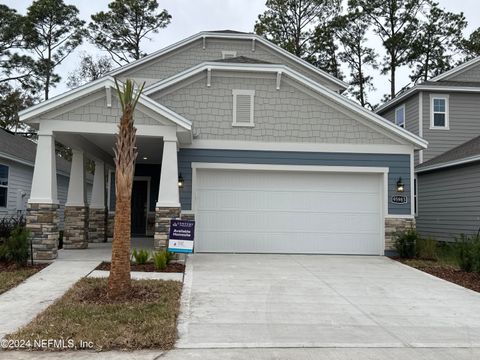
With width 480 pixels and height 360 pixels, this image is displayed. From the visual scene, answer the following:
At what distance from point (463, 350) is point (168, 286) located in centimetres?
452

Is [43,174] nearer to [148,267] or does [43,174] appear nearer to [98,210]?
[148,267]

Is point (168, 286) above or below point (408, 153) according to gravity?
below

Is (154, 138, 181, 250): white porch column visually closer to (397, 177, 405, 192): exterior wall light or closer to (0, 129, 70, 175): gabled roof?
(397, 177, 405, 192): exterior wall light

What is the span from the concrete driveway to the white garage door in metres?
1.75

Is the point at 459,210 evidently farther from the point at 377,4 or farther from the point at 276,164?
the point at 377,4

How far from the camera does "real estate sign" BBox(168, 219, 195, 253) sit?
970cm

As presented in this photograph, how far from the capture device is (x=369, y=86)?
3025 centimetres

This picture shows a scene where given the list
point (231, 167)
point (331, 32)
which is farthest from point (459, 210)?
point (331, 32)

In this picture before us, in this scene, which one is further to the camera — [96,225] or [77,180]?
[96,225]

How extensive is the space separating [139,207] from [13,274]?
8.81 meters

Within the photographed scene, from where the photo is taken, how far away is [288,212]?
12.7 meters

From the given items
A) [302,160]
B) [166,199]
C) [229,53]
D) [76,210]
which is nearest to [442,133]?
[302,160]

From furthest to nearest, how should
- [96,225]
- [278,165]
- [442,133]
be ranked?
[442,133], [96,225], [278,165]

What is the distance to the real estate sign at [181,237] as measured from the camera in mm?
9695
